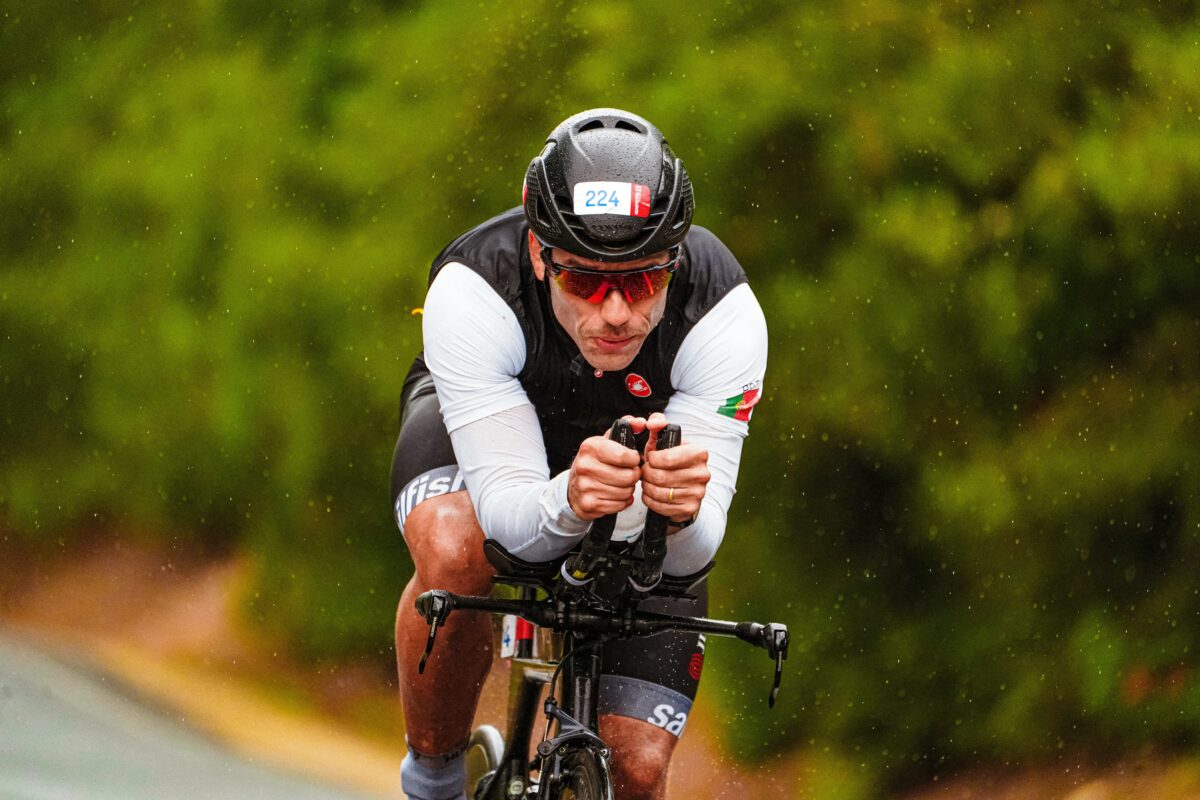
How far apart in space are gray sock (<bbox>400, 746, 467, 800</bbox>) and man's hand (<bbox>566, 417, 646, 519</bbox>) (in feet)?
3.51

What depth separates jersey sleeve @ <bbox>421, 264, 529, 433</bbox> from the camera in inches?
127

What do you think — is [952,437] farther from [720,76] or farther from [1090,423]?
[720,76]

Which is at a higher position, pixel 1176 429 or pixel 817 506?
pixel 1176 429

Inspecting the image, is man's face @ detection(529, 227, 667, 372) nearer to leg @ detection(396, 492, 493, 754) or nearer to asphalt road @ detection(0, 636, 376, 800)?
leg @ detection(396, 492, 493, 754)

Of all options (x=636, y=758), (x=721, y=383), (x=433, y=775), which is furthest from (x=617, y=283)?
(x=433, y=775)

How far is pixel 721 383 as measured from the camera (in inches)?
129

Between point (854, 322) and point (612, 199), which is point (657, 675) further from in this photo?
point (854, 322)

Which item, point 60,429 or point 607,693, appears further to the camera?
point 60,429

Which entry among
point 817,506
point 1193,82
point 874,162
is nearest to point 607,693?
point 817,506

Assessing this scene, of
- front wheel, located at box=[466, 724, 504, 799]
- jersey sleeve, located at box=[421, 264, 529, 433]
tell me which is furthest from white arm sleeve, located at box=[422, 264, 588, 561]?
front wheel, located at box=[466, 724, 504, 799]

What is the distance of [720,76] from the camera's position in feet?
19.6

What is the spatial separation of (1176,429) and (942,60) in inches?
56.3

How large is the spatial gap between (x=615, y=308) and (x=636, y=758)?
2.71ft

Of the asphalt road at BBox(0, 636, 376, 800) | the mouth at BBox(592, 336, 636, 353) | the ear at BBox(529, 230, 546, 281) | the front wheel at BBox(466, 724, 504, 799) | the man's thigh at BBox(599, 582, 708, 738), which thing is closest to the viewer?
the mouth at BBox(592, 336, 636, 353)
